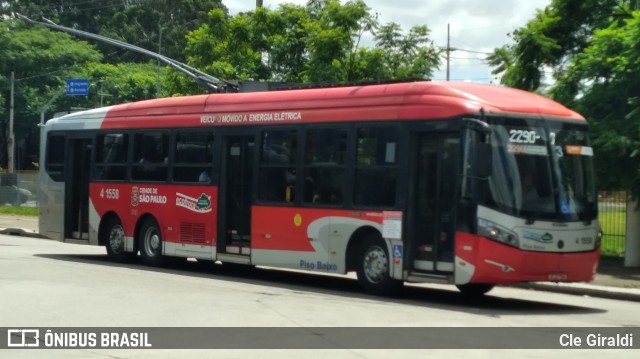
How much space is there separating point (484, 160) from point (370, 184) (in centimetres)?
238

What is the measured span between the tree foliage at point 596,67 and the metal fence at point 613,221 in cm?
200

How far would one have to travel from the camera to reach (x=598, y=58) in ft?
76.0

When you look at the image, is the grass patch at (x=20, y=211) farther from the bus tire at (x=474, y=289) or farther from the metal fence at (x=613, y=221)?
the bus tire at (x=474, y=289)

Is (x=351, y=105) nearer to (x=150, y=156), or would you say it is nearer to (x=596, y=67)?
(x=150, y=156)

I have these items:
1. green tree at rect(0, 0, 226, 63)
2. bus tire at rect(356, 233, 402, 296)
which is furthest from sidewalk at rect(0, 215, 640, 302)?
green tree at rect(0, 0, 226, 63)

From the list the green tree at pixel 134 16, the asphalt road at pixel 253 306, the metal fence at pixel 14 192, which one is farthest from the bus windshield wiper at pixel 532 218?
the green tree at pixel 134 16

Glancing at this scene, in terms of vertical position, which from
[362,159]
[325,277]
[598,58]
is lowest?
[325,277]

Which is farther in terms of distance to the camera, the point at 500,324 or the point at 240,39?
the point at 240,39

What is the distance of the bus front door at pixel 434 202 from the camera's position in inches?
642

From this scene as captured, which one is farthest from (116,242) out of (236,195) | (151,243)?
(236,195)

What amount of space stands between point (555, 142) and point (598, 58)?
730cm

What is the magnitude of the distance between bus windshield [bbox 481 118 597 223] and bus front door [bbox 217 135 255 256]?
5509mm

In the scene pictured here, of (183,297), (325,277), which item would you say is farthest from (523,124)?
(325,277)
